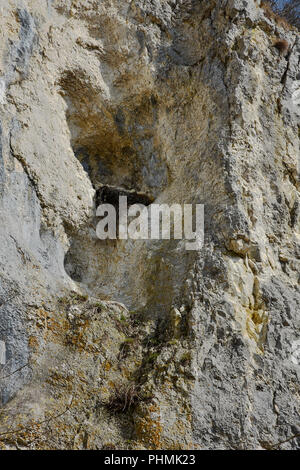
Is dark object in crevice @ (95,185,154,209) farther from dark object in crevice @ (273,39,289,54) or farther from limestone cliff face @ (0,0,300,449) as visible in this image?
dark object in crevice @ (273,39,289,54)

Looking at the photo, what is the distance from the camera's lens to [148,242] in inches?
275

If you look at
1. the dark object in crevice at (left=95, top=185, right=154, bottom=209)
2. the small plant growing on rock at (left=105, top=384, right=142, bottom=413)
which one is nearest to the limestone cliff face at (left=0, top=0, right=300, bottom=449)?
the small plant growing on rock at (left=105, top=384, right=142, bottom=413)

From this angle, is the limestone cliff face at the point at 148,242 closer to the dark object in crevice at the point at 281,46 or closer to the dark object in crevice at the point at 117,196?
the dark object in crevice at the point at 281,46

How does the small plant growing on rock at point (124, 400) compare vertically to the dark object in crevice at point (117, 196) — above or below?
below

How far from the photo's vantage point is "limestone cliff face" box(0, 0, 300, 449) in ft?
16.8

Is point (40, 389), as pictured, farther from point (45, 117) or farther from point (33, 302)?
point (45, 117)

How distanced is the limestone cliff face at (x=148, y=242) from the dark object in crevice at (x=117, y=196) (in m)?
0.25

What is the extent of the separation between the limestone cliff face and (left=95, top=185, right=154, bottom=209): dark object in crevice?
0.25 m

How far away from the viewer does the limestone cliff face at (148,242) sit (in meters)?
5.12

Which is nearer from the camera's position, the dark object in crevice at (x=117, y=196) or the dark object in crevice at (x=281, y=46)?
the dark object in crevice at (x=117, y=196)

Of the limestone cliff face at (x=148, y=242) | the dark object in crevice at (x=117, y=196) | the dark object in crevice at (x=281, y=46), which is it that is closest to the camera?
the limestone cliff face at (x=148, y=242)

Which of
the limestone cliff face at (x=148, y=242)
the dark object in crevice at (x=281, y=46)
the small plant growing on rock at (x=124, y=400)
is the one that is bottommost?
the small plant growing on rock at (x=124, y=400)

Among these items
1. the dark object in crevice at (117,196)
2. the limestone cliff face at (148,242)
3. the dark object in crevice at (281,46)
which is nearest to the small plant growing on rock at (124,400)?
the limestone cliff face at (148,242)

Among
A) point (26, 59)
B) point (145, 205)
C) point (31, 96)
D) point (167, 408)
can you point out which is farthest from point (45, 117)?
point (167, 408)
